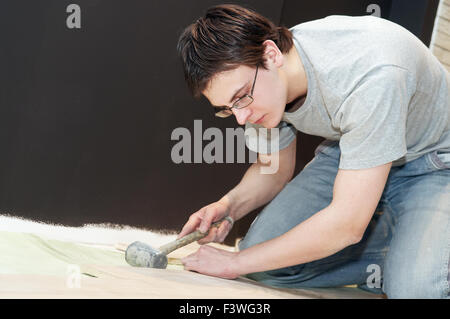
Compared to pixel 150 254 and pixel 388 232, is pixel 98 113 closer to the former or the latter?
pixel 150 254

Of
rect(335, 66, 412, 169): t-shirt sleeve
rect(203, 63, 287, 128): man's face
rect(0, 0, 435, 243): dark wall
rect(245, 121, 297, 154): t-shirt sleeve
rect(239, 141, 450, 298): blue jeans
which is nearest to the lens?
rect(335, 66, 412, 169): t-shirt sleeve

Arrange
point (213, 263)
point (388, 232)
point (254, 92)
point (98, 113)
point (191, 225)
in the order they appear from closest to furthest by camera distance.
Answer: point (254, 92) < point (213, 263) < point (191, 225) < point (388, 232) < point (98, 113)

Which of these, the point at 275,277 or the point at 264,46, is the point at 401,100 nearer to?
the point at 264,46

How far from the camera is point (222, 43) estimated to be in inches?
53.6

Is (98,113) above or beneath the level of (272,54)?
beneath

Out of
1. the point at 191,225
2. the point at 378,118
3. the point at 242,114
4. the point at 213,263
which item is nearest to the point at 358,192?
the point at 378,118

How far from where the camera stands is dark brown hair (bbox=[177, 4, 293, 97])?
136 cm

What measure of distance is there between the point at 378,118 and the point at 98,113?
1.42m

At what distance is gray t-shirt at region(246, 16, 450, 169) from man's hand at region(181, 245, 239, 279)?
468mm

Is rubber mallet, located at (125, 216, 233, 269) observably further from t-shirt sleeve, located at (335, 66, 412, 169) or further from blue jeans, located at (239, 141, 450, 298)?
t-shirt sleeve, located at (335, 66, 412, 169)

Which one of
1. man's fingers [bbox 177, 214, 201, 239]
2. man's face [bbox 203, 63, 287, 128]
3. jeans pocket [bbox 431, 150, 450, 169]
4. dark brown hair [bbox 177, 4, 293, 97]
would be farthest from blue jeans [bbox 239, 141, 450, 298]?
dark brown hair [bbox 177, 4, 293, 97]
